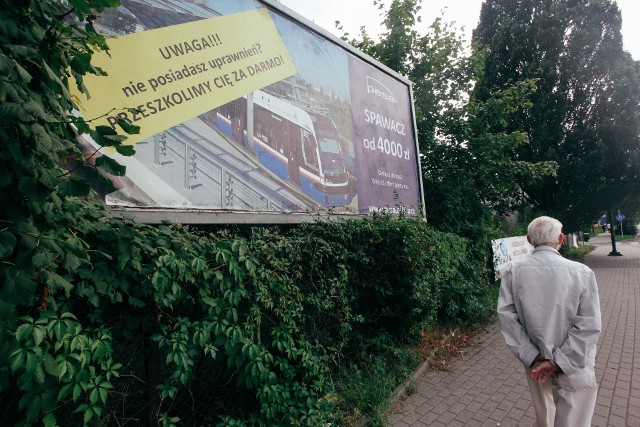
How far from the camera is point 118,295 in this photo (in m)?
2.19

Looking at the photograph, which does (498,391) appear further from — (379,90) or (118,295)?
(379,90)

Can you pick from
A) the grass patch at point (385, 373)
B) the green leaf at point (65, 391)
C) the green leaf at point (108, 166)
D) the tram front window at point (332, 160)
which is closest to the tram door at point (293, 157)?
the tram front window at point (332, 160)

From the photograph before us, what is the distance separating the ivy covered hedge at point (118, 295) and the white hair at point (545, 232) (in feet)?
6.07

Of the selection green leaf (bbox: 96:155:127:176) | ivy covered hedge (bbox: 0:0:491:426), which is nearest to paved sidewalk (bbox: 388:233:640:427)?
ivy covered hedge (bbox: 0:0:491:426)

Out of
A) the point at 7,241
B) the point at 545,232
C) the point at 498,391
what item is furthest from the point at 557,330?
the point at 7,241

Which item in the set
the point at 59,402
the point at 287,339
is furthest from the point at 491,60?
the point at 59,402

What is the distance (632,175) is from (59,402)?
20.8 meters

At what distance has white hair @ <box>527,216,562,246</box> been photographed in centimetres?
260

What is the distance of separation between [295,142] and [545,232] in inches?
132

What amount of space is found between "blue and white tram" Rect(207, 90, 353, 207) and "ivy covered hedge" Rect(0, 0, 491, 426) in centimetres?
120

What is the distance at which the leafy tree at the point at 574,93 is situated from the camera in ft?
50.7

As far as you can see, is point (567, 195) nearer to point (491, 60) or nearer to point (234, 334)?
point (491, 60)

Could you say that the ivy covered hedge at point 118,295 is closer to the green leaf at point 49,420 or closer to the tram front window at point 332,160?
the green leaf at point 49,420

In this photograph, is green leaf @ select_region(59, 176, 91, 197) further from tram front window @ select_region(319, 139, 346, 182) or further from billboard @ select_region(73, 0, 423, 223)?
tram front window @ select_region(319, 139, 346, 182)
